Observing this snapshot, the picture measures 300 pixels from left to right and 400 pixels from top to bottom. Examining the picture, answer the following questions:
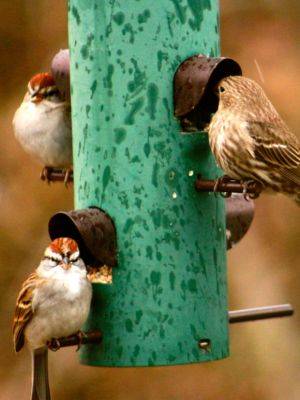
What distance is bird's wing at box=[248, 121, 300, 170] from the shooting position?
8258 mm

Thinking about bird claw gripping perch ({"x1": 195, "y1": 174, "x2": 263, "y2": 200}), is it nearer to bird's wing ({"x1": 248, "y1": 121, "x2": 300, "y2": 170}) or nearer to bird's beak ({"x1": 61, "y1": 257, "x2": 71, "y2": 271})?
bird's wing ({"x1": 248, "y1": 121, "x2": 300, "y2": 170})

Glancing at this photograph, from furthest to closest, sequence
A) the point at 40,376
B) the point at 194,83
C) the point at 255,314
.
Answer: the point at 40,376 < the point at 255,314 < the point at 194,83

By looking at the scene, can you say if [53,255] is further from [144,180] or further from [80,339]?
[144,180]

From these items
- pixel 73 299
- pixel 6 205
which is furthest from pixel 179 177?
pixel 6 205

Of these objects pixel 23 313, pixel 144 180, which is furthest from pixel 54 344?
pixel 144 180

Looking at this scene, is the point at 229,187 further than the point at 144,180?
No

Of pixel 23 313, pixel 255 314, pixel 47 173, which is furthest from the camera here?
pixel 47 173

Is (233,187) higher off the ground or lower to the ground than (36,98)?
lower

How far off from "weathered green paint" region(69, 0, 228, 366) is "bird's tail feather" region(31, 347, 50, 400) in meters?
0.47

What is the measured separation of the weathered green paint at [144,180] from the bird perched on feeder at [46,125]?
0.96m

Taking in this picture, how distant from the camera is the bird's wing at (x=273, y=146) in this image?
8258 mm

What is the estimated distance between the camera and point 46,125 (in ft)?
30.8

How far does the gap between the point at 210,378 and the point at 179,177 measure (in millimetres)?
3234

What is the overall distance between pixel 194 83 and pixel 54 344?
4.42ft
